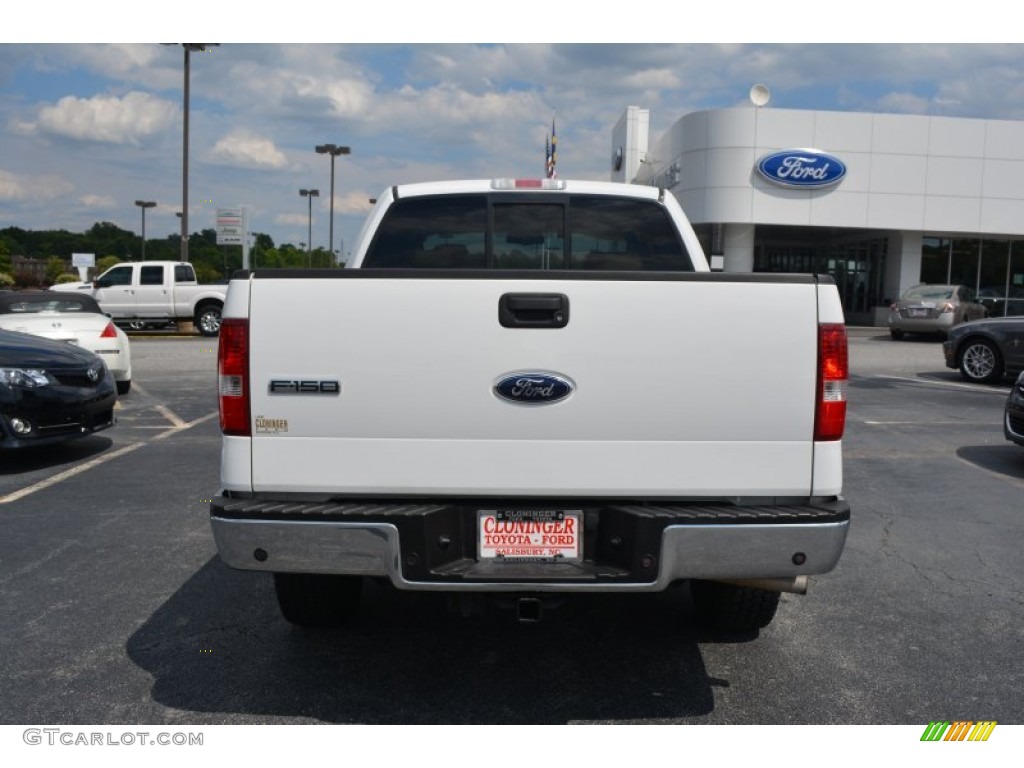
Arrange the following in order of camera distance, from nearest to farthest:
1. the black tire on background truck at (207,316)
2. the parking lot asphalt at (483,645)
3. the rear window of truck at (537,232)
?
the parking lot asphalt at (483,645) < the rear window of truck at (537,232) < the black tire on background truck at (207,316)

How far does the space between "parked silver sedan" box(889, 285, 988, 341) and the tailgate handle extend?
22.7 meters

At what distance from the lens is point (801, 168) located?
3080 cm

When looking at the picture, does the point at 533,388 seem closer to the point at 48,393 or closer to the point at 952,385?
the point at 48,393

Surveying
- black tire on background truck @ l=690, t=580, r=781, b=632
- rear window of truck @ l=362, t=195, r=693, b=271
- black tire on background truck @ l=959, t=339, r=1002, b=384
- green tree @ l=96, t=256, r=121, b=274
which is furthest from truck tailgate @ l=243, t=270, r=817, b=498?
green tree @ l=96, t=256, r=121, b=274

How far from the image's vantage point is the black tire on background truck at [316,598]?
13.4ft

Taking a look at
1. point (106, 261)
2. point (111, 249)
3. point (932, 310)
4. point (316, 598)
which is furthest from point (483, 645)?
point (111, 249)

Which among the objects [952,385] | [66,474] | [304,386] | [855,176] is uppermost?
[855,176]

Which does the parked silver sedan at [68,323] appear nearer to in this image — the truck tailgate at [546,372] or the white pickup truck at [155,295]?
the truck tailgate at [546,372]

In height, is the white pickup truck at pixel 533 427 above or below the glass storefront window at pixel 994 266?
below

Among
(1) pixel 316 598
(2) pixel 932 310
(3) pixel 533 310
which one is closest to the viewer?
(3) pixel 533 310

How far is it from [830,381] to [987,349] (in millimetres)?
13082

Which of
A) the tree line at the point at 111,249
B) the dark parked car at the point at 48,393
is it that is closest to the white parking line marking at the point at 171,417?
the dark parked car at the point at 48,393

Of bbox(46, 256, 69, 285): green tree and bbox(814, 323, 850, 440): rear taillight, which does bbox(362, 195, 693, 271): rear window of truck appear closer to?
bbox(814, 323, 850, 440): rear taillight

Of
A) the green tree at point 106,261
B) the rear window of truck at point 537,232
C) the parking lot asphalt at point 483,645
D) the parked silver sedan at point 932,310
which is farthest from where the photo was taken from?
the green tree at point 106,261
